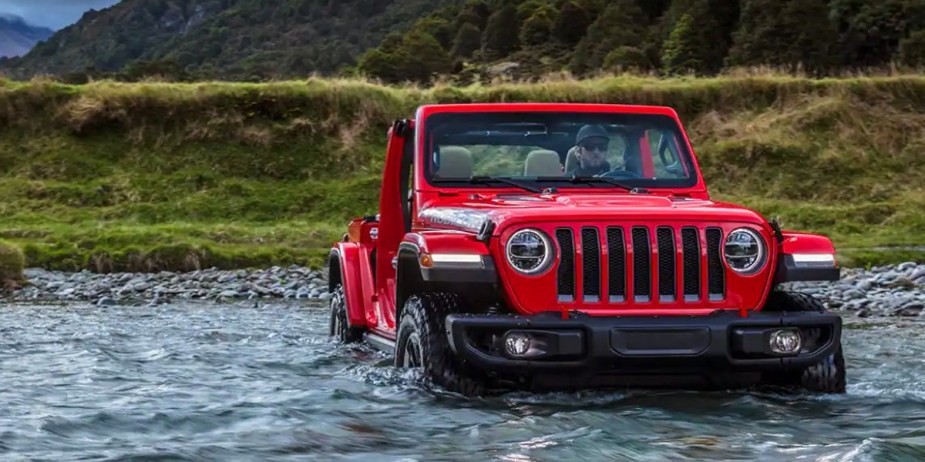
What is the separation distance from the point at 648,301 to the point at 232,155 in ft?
78.6

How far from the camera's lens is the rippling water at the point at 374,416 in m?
5.45

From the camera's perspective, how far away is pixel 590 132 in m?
8.40

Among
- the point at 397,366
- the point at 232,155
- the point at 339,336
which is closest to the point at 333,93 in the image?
the point at 232,155

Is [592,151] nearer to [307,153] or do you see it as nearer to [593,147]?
[593,147]

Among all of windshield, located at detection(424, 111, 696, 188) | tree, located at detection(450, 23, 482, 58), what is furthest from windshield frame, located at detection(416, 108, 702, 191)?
tree, located at detection(450, 23, 482, 58)

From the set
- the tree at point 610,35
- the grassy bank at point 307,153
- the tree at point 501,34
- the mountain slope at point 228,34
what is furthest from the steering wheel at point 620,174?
the mountain slope at point 228,34

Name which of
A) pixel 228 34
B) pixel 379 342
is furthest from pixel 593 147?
pixel 228 34

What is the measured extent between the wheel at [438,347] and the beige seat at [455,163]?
4.69 feet

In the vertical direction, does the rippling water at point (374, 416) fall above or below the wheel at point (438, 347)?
below

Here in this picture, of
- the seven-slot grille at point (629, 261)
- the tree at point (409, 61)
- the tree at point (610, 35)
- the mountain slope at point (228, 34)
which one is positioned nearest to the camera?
the seven-slot grille at point (629, 261)

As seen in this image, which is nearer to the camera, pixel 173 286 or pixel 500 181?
pixel 500 181

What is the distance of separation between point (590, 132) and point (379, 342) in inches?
82.7

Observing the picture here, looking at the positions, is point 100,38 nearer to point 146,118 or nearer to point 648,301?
point 146,118

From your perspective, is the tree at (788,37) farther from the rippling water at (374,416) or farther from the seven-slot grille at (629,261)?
the seven-slot grille at (629,261)
